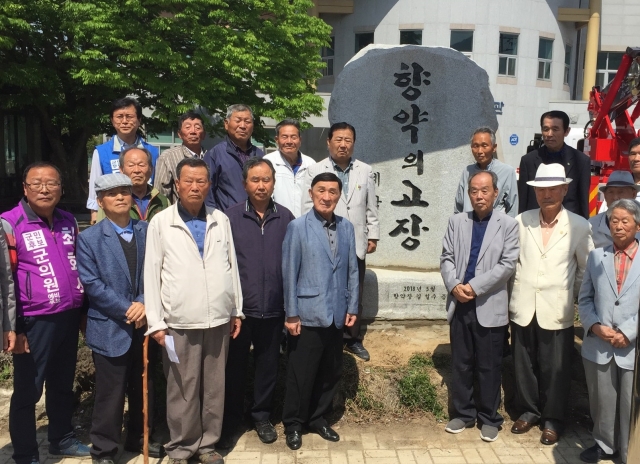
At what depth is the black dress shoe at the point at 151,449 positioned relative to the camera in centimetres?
397

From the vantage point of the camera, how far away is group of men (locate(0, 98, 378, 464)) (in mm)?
3578

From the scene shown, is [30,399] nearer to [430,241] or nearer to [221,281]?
[221,281]

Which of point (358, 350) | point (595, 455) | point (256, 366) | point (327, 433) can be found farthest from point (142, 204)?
point (595, 455)

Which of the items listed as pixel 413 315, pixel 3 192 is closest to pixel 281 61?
pixel 3 192

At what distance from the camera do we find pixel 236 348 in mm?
4023

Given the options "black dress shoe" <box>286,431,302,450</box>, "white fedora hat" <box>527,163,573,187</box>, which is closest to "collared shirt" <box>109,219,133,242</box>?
"black dress shoe" <box>286,431,302,450</box>

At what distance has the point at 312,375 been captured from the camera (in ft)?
13.3

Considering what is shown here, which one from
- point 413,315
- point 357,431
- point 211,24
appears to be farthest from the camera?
point 211,24

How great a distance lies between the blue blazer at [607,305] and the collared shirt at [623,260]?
0.03 m

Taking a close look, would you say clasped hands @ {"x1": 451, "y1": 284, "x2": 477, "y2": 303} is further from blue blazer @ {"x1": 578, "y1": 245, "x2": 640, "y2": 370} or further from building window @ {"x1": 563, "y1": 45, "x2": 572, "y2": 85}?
building window @ {"x1": 563, "y1": 45, "x2": 572, "y2": 85}

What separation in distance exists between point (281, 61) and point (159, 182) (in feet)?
33.5

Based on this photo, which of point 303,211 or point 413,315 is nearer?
point 303,211

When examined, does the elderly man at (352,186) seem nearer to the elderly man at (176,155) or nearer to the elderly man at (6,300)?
the elderly man at (176,155)

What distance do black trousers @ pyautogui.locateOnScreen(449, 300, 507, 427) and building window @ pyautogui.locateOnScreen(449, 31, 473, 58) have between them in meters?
19.8
